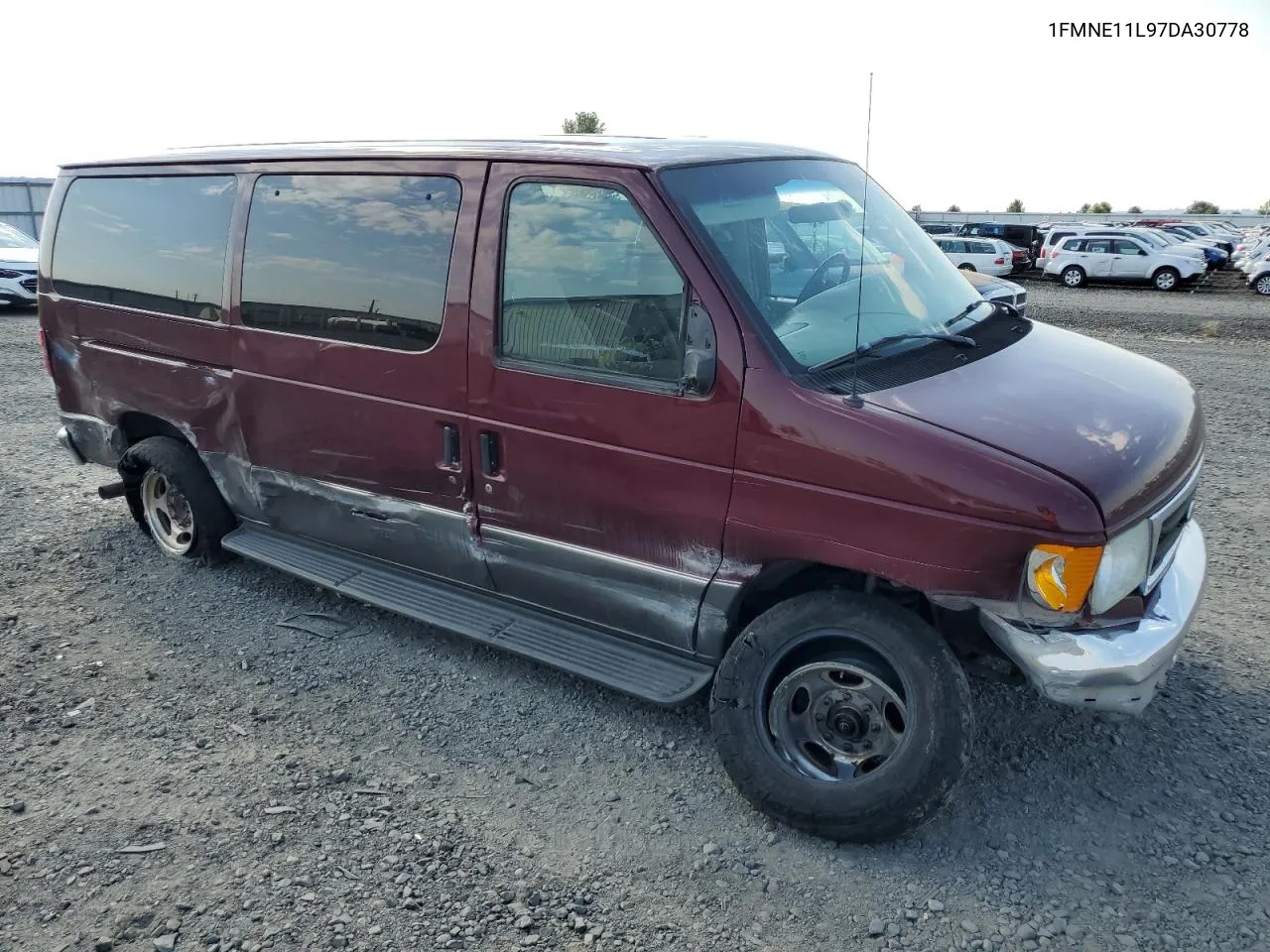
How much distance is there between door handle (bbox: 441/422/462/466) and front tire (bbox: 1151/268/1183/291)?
83.2 feet

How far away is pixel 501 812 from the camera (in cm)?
333

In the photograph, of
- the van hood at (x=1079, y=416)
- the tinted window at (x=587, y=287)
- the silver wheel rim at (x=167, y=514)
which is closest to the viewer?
the van hood at (x=1079, y=416)

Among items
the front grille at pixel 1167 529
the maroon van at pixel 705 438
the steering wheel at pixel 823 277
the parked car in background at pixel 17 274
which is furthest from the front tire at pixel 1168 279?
the parked car in background at pixel 17 274

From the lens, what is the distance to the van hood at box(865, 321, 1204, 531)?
2.88 m

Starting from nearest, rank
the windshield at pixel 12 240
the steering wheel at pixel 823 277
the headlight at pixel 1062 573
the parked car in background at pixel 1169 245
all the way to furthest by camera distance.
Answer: the headlight at pixel 1062 573 < the steering wheel at pixel 823 277 < the windshield at pixel 12 240 < the parked car in background at pixel 1169 245

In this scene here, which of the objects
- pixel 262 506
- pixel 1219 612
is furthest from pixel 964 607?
pixel 262 506

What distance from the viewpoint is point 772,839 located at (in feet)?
10.4

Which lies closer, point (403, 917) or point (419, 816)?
point (403, 917)

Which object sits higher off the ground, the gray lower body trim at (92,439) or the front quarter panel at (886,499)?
the front quarter panel at (886,499)

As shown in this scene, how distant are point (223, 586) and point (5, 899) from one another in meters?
2.30

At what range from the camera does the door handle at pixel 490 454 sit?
12.4 ft

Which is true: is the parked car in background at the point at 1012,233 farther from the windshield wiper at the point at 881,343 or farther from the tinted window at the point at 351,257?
the tinted window at the point at 351,257

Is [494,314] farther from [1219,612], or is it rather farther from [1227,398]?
[1227,398]

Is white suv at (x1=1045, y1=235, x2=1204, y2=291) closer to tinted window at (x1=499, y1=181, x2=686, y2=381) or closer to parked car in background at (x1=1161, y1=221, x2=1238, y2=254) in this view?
parked car in background at (x1=1161, y1=221, x2=1238, y2=254)
